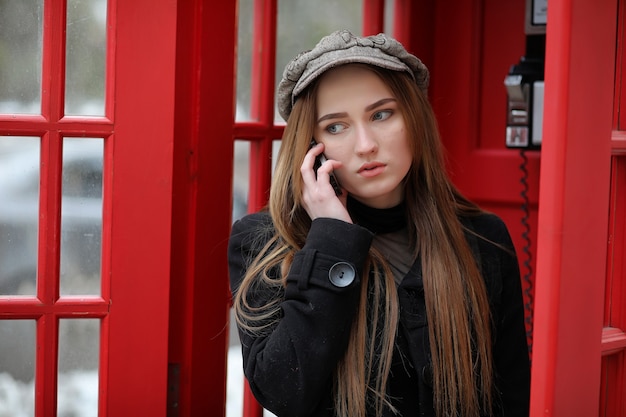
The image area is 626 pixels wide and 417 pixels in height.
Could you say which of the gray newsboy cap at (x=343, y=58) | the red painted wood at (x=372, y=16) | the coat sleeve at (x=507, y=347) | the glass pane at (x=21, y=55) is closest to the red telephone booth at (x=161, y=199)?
the glass pane at (x=21, y=55)

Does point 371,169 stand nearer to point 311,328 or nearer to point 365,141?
point 365,141

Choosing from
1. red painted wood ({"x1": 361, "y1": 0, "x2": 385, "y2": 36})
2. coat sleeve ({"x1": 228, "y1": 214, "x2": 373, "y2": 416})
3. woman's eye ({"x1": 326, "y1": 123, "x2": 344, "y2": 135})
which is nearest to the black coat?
coat sleeve ({"x1": 228, "y1": 214, "x2": 373, "y2": 416})

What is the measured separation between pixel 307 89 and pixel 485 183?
3.67 ft

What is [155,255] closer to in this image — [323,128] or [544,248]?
[323,128]

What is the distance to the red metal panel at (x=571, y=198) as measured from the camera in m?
1.71

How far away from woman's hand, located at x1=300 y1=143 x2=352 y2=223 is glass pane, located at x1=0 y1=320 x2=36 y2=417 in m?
0.80

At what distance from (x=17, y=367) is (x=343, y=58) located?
1.14 metres

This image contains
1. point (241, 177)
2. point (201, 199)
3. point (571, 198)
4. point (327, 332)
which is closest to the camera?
point (571, 198)

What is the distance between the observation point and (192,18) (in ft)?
8.24

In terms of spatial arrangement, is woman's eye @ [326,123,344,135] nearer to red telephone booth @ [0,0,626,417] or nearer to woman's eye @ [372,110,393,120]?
woman's eye @ [372,110,393,120]

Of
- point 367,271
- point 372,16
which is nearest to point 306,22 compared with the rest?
point 372,16

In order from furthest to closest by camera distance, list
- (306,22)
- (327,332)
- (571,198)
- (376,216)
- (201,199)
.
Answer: (306,22), (201,199), (376,216), (327,332), (571,198)

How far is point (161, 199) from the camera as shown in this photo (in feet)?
7.88

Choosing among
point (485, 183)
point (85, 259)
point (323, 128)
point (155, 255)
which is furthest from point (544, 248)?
point (485, 183)
